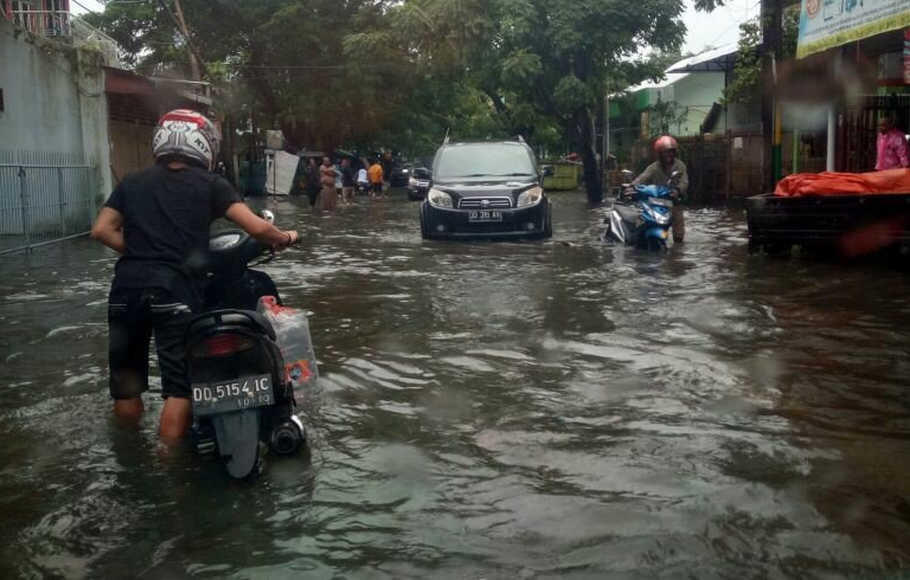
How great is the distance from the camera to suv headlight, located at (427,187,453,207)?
16.1 meters

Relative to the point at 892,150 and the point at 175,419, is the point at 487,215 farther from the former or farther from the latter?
the point at 175,419

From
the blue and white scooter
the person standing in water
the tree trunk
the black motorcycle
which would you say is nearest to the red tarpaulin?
the blue and white scooter

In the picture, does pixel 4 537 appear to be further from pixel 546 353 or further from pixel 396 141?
pixel 396 141

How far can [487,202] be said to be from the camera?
15.9 m

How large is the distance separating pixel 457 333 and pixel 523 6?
20553mm

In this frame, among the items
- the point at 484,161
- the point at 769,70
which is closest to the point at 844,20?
the point at 769,70

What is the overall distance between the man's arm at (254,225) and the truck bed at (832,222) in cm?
843

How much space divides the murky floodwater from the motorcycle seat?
25.3 inches

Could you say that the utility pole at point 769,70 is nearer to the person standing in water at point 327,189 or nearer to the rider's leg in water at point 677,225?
the rider's leg in water at point 677,225

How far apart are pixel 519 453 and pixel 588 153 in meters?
25.8

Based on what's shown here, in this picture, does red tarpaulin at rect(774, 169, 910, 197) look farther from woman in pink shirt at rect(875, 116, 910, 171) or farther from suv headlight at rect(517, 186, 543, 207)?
suv headlight at rect(517, 186, 543, 207)

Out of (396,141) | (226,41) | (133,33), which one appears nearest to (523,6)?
(226,41)

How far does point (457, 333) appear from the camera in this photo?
26.4 feet

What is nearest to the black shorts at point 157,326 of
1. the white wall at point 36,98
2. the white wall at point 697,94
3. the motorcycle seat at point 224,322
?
the motorcycle seat at point 224,322
